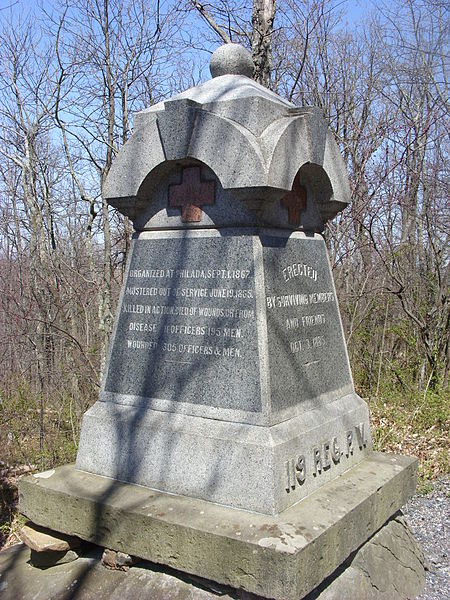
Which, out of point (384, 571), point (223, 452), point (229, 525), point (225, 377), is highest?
point (225, 377)

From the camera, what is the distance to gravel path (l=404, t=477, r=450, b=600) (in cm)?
351

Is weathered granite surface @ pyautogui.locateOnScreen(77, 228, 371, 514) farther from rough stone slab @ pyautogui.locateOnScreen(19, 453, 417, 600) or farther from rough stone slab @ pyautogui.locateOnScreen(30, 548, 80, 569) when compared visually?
rough stone slab @ pyautogui.locateOnScreen(30, 548, 80, 569)

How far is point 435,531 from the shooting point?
445cm

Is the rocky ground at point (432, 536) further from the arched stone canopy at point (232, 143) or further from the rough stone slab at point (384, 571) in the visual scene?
the arched stone canopy at point (232, 143)

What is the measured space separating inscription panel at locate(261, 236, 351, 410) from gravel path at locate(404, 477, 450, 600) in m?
1.30

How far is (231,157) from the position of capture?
288 cm

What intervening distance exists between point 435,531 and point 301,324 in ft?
7.59

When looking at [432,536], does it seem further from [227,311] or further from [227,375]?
[227,311]

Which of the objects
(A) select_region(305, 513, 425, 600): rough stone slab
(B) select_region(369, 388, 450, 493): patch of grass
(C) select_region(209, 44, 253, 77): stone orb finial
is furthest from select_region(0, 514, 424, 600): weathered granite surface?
(C) select_region(209, 44, 253, 77): stone orb finial

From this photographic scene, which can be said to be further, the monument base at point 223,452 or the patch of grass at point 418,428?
the patch of grass at point 418,428

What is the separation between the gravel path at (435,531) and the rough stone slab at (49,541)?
6.44 ft

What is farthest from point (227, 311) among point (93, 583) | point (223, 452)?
point (93, 583)

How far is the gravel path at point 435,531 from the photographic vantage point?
Answer: 3.51 meters

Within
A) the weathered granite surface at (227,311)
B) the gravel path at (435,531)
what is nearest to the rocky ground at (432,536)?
the gravel path at (435,531)
